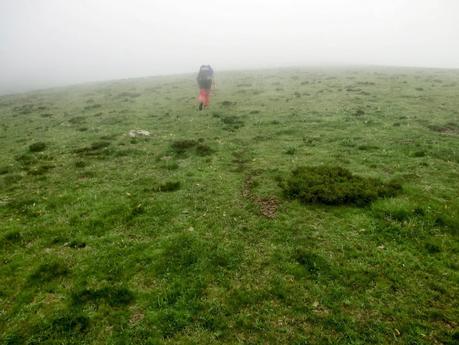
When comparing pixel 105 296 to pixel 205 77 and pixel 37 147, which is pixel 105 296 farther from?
pixel 205 77

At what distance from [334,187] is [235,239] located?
20.7 feet

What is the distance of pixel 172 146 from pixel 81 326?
17.6 metres

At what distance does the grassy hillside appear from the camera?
9.62m

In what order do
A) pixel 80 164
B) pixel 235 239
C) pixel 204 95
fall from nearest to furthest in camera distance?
1. pixel 235 239
2. pixel 80 164
3. pixel 204 95

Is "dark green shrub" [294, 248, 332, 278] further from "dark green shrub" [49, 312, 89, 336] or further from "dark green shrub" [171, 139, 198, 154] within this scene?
"dark green shrub" [171, 139, 198, 154]

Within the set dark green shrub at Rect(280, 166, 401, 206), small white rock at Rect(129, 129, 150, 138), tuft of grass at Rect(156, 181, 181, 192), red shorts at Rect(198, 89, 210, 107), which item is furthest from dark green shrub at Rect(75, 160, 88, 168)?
red shorts at Rect(198, 89, 210, 107)

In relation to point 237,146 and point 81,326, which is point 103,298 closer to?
point 81,326

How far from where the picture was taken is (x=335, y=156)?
2200cm

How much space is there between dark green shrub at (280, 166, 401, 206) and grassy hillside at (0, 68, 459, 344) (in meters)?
0.09

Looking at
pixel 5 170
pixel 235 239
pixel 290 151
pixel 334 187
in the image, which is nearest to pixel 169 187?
pixel 235 239

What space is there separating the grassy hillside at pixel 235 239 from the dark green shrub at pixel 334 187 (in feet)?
0.29

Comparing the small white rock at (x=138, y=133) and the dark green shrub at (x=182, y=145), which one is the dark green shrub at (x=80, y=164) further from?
the small white rock at (x=138, y=133)

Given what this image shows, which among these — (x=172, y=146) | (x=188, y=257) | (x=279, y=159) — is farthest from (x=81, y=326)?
(x=172, y=146)

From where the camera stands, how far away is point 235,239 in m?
13.5
